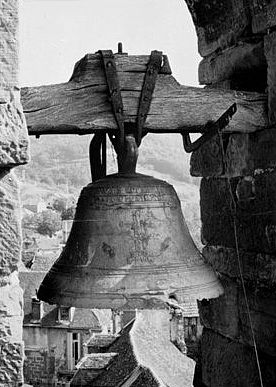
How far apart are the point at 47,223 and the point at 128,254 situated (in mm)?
33552

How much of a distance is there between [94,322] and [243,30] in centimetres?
1640

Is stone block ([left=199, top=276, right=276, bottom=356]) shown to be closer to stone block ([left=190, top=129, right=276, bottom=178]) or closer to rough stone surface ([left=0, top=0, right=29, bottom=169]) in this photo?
stone block ([left=190, top=129, right=276, bottom=178])

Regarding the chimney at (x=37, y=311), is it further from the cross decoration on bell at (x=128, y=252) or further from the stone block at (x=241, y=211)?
the cross decoration on bell at (x=128, y=252)

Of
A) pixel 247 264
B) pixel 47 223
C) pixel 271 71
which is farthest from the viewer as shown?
pixel 47 223

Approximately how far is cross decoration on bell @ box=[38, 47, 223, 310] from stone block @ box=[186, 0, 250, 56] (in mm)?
778

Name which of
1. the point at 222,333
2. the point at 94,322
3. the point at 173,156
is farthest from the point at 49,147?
the point at 222,333

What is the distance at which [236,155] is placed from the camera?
3.07m

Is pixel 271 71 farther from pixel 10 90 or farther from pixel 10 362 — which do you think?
pixel 10 362

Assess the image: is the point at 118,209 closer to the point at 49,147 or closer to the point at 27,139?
the point at 27,139

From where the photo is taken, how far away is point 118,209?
252cm

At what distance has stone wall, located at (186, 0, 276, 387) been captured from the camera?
2830 mm

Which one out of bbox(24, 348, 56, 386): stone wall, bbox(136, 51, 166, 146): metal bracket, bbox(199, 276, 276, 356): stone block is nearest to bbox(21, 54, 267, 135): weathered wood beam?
bbox(136, 51, 166, 146): metal bracket

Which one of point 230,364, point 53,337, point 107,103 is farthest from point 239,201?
point 53,337

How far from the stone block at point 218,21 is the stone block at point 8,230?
1.26 meters
